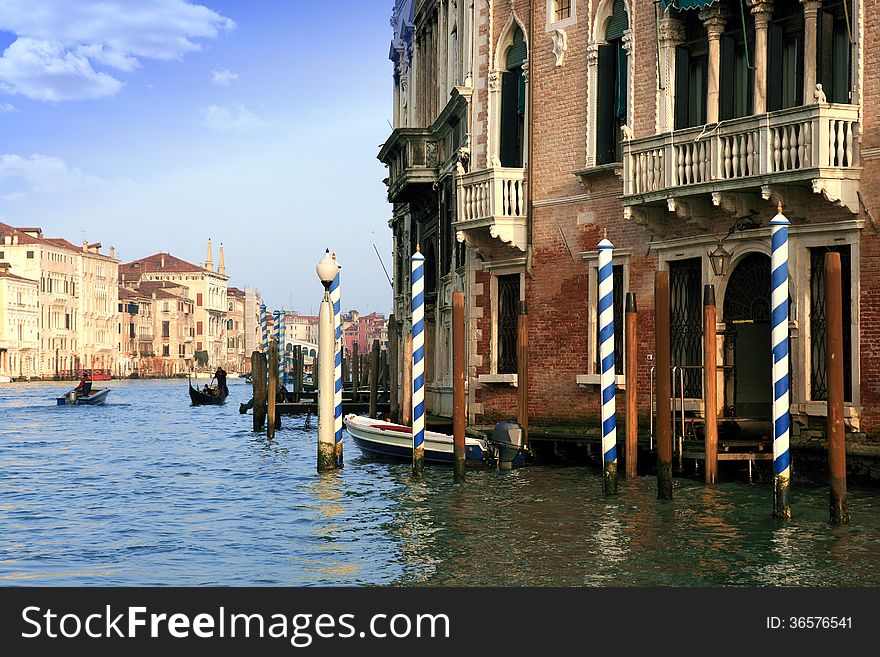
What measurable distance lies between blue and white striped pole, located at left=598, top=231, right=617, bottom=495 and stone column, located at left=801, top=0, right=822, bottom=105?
2.94 m

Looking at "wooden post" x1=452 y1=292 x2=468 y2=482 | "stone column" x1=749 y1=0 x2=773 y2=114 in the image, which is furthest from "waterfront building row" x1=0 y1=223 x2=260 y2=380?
"stone column" x1=749 y1=0 x2=773 y2=114

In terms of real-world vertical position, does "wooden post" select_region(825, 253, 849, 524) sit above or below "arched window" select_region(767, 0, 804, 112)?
below

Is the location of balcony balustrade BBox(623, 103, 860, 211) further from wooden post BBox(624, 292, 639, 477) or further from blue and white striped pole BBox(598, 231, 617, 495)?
blue and white striped pole BBox(598, 231, 617, 495)

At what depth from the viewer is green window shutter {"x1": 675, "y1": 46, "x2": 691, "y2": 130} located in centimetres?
1645

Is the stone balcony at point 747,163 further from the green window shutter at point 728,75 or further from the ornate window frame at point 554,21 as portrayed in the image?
the ornate window frame at point 554,21

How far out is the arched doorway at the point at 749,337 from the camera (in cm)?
1564

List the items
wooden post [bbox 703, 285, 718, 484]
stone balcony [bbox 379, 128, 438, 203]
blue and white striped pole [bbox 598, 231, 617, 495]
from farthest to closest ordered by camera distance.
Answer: stone balcony [bbox 379, 128, 438, 203] → blue and white striped pole [bbox 598, 231, 617, 495] → wooden post [bbox 703, 285, 718, 484]

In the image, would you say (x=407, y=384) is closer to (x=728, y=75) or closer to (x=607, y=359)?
(x=728, y=75)

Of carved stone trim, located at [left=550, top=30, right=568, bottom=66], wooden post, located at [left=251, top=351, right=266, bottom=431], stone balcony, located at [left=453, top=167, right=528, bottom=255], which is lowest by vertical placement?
wooden post, located at [left=251, top=351, right=266, bottom=431]

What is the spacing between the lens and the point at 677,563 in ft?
36.1

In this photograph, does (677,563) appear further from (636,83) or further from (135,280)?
(135,280)

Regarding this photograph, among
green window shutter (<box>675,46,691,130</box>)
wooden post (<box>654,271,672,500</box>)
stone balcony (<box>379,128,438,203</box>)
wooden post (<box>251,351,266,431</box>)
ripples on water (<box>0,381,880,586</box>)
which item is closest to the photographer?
ripples on water (<box>0,381,880,586</box>)
